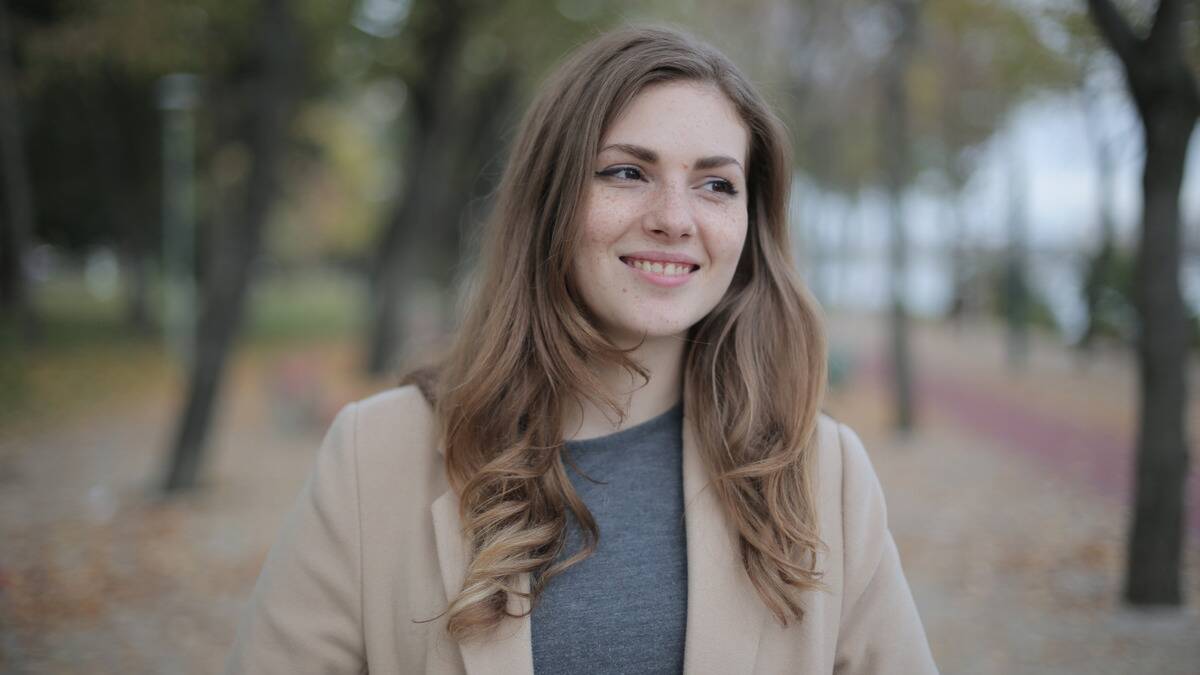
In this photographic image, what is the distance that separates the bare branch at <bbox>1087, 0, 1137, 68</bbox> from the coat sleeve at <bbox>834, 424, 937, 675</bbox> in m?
4.52

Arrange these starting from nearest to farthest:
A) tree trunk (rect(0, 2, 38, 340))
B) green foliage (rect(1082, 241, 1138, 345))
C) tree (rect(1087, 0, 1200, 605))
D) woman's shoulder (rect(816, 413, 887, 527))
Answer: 1. woman's shoulder (rect(816, 413, 887, 527))
2. tree (rect(1087, 0, 1200, 605))
3. tree trunk (rect(0, 2, 38, 340))
4. green foliage (rect(1082, 241, 1138, 345))

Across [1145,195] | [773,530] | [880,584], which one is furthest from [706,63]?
[1145,195]

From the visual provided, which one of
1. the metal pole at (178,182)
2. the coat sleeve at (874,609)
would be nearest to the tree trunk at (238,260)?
the coat sleeve at (874,609)

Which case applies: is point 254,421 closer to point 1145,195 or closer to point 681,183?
point 1145,195

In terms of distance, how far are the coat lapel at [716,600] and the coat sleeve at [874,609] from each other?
0.67 ft

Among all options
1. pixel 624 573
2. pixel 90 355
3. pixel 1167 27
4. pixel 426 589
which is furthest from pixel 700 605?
pixel 90 355

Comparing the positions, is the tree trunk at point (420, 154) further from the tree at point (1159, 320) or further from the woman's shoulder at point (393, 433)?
the woman's shoulder at point (393, 433)

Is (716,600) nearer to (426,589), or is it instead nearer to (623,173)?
(426,589)

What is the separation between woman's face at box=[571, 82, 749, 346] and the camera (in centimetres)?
188

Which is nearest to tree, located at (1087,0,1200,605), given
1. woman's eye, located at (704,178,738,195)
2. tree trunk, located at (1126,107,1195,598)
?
tree trunk, located at (1126,107,1195,598)

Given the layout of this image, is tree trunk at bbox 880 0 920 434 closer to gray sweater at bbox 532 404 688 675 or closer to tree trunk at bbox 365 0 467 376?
tree trunk at bbox 365 0 467 376

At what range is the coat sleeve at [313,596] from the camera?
1.83 metres

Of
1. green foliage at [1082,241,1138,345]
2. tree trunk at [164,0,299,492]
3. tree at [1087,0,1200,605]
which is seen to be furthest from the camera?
green foliage at [1082,241,1138,345]

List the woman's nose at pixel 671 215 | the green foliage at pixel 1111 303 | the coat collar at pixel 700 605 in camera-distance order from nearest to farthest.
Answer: the coat collar at pixel 700 605, the woman's nose at pixel 671 215, the green foliage at pixel 1111 303
